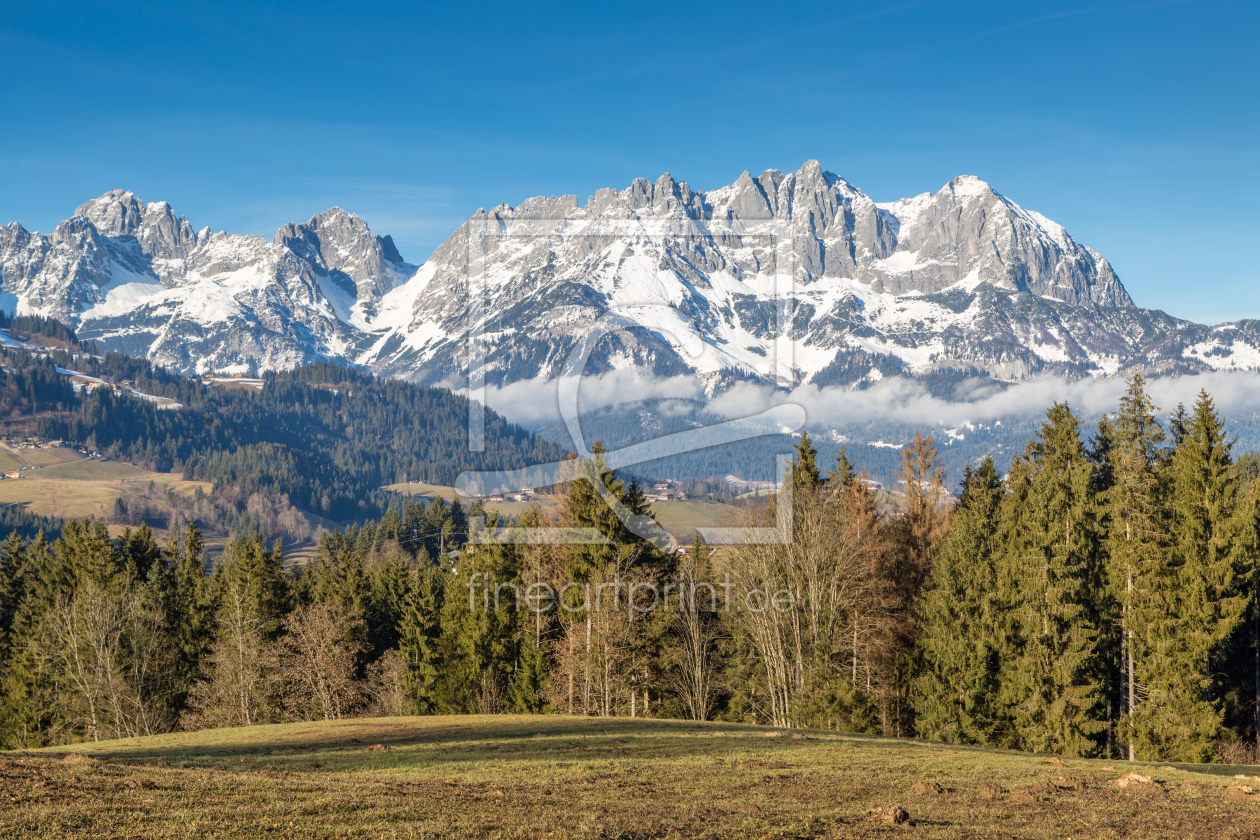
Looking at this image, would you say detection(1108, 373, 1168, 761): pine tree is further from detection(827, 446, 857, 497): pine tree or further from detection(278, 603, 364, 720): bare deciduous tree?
detection(278, 603, 364, 720): bare deciduous tree

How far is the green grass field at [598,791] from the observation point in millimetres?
14945

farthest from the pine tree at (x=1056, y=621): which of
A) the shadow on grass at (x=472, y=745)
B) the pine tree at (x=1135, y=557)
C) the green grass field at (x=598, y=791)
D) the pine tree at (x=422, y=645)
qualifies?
the pine tree at (x=422, y=645)

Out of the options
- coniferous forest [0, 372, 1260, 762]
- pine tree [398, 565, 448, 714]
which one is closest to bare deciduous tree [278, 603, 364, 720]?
coniferous forest [0, 372, 1260, 762]

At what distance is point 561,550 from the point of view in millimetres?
50344

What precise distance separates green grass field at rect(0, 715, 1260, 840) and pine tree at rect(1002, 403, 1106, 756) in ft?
27.2

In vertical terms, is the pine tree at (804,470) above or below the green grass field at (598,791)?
above

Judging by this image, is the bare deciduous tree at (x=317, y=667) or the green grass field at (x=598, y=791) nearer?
the green grass field at (x=598, y=791)

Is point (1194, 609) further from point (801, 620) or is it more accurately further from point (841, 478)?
point (841, 478)

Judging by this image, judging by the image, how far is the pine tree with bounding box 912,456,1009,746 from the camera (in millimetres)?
40875

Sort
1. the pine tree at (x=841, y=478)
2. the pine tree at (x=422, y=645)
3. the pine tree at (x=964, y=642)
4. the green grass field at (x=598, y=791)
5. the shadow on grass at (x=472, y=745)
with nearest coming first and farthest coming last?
1. the green grass field at (x=598, y=791)
2. the shadow on grass at (x=472, y=745)
3. the pine tree at (x=964, y=642)
4. the pine tree at (x=841, y=478)
5. the pine tree at (x=422, y=645)

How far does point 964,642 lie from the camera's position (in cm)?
4131

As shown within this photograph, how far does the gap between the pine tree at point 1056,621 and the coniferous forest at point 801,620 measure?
13cm

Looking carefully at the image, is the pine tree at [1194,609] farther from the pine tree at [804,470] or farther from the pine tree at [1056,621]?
the pine tree at [804,470]

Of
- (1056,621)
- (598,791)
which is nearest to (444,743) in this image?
(598,791)
